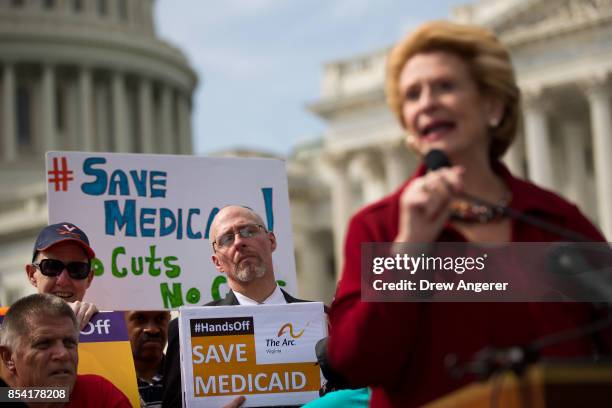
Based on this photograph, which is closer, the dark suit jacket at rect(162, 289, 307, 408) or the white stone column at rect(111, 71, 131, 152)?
the dark suit jacket at rect(162, 289, 307, 408)

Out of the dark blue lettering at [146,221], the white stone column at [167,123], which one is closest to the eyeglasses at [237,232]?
the dark blue lettering at [146,221]

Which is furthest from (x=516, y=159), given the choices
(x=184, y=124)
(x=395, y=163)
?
(x=184, y=124)

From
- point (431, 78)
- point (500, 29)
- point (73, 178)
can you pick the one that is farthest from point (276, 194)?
point (500, 29)

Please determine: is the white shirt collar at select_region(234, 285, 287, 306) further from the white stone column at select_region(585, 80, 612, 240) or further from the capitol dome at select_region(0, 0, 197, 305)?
the capitol dome at select_region(0, 0, 197, 305)

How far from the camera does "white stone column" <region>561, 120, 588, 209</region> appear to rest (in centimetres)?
5268

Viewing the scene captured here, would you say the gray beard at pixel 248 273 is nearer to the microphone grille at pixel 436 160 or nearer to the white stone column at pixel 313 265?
the microphone grille at pixel 436 160

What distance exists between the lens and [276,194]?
9680mm

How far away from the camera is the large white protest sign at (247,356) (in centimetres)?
730

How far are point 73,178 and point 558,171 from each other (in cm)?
4573

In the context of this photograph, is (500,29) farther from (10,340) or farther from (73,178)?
(10,340)

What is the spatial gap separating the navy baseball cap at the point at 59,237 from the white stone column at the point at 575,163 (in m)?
45.6

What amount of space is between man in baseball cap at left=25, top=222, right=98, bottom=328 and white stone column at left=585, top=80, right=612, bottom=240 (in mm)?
41555

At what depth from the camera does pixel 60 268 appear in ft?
25.3

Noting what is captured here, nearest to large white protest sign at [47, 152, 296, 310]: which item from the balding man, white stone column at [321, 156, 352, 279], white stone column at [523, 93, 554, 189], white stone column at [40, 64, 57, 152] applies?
the balding man
